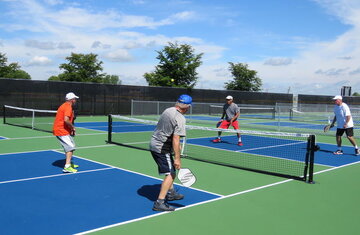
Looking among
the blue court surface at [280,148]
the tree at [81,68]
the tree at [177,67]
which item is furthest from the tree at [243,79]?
the blue court surface at [280,148]

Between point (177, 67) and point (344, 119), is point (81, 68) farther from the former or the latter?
point (344, 119)

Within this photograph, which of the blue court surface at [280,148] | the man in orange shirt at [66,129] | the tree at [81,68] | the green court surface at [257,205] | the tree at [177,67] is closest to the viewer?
the green court surface at [257,205]

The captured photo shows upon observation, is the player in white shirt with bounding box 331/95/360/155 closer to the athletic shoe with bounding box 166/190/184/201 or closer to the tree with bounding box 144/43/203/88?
the athletic shoe with bounding box 166/190/184/201

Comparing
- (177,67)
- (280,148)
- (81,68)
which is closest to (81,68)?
(81,68)

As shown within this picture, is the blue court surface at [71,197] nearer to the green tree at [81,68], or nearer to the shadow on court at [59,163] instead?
the shadow on court at [59,163]

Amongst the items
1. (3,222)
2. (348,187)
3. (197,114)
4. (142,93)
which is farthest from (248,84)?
(3,222)

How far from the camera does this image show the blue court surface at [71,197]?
5.06 metres

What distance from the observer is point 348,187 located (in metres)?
7.46

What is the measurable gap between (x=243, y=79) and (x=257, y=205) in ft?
170

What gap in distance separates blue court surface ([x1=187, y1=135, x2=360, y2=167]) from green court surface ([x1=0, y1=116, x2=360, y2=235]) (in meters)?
1.00

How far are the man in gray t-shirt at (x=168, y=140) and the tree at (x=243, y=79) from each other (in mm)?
51778

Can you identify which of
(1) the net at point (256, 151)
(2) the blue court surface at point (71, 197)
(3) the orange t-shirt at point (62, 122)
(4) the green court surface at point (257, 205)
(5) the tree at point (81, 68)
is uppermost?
(5) the tree at point (81, 68)

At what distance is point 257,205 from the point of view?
6.09 m

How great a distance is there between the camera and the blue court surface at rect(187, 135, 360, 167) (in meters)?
10.9
